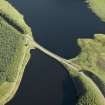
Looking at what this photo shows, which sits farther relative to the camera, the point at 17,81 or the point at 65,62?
the point at 65,62

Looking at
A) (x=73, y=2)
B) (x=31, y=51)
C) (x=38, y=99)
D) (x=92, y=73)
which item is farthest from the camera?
(x=73, y=2)

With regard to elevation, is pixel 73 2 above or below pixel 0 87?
below

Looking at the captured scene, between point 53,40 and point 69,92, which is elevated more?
point 69,92

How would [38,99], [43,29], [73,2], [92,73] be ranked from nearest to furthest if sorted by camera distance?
[38,99] < [92,73] < [43,29] < [73,2]

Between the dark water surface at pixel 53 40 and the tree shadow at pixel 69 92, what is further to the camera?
the dark water surface at pixel 53 40

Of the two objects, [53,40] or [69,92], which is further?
[53,40]

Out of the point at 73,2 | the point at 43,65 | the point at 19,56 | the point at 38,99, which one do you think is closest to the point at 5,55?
the point at 19,56

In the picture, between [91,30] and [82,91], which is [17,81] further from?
[91,30]

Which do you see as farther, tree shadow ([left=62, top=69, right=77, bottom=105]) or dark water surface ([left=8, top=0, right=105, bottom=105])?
dark water surface ([left=8, top=0, right=105, bottom=105])
